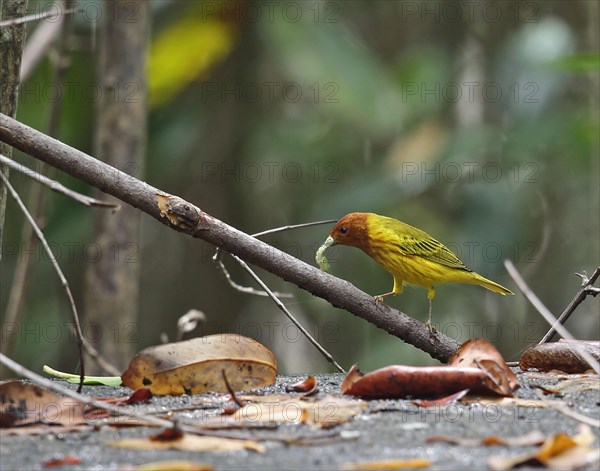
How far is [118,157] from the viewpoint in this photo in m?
5.92

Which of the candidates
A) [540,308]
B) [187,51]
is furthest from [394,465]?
[187,51]

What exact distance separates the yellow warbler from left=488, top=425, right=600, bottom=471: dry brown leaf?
3.20m

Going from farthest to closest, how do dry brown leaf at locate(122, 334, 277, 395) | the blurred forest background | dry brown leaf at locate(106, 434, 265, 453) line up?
the blurred forest background → dry brown leaf at locate(122, 334, 277, 395) → dry brown leaf at locate(106, 434, 265, 453)

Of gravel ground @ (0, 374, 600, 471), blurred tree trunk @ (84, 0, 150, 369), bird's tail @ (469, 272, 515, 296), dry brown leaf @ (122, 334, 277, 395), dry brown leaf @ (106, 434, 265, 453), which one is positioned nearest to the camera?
gravel ground @ (0, 374, 600, 471)

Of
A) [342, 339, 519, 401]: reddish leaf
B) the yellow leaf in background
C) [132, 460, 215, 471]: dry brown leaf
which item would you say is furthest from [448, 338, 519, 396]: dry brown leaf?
the yellow leaf in background

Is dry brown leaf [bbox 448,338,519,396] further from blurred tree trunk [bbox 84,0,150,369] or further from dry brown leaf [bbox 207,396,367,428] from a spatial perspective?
blurred tree trunk [bbox 84,0,150,369]

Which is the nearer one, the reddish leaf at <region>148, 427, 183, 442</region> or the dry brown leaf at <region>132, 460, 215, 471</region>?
the dry brown leaf at <region>132, 460, 215, 471</region>

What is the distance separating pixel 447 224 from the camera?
7.92 m

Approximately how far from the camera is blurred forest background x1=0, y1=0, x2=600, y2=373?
22.9ft

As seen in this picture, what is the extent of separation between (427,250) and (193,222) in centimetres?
244

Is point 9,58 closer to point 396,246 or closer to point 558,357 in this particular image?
point 558,357

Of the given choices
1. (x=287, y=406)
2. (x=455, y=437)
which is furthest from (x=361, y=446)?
(x=287, y=406)

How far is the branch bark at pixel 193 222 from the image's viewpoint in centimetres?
309

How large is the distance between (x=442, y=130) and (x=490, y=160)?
2.24 ft
